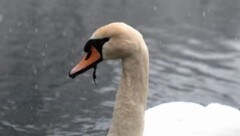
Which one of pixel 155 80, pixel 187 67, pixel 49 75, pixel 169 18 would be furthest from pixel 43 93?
pixel 169 18

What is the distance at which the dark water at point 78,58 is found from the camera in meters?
7.36

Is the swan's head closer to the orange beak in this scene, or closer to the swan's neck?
the orange beak

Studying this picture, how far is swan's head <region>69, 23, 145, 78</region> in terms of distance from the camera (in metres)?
4.11

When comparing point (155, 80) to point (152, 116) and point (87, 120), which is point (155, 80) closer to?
point (87, 120)

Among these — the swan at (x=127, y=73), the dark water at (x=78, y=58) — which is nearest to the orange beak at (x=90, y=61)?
the swan at (x=127, y=73)

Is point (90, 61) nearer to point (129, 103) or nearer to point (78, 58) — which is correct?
point (129, 103)

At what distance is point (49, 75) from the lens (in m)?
8.59

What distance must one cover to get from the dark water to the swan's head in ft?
8.93

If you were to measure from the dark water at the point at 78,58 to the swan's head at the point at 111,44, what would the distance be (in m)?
2.72

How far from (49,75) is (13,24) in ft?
10.2

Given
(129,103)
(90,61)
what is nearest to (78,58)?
(129,103)

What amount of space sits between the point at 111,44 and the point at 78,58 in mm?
5449

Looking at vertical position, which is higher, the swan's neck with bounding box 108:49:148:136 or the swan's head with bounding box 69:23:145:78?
the swan's head with bounding box 69:23:145:78

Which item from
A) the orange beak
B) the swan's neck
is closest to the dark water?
the swan's neck
